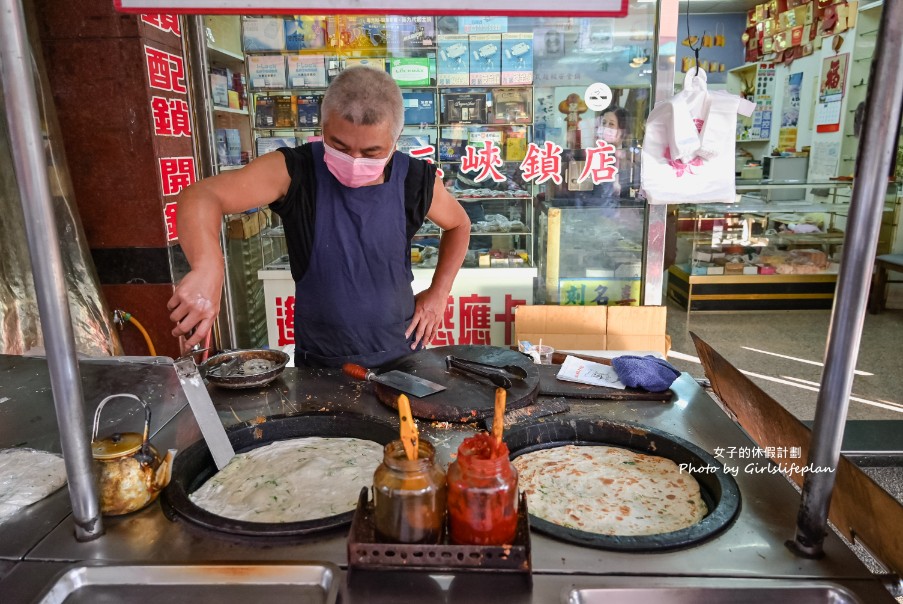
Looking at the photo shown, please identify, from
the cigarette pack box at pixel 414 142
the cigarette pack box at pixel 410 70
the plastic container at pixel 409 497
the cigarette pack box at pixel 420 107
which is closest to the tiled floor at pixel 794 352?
the cigarette pack box at pixel 414 142

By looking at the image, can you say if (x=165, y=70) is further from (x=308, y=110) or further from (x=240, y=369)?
(x=240, y=369)

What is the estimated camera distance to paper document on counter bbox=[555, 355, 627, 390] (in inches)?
66.8

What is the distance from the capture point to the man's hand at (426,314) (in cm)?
231

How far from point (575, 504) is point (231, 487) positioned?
722mm

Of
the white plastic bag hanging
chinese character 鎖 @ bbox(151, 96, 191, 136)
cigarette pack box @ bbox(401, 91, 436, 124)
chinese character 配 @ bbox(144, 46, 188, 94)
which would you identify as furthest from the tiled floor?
chinese character 配 @ bbox(144, 46, 188, 94)

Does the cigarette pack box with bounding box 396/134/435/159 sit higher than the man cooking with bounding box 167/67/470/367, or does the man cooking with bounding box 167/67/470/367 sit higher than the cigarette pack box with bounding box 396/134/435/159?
the cigarette pack box with bounding box 396/134/435/159

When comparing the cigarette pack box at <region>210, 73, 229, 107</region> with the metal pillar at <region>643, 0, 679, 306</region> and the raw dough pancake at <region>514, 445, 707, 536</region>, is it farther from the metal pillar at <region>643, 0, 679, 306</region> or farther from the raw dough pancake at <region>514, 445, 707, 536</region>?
the raw dough pancake at <region>514, 445, 707, 536</region>

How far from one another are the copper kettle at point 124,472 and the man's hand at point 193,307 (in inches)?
11.2

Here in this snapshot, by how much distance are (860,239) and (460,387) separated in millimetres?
969

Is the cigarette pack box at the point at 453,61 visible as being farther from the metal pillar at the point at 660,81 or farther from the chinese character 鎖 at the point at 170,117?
the chinese character 鎖 at the point at 170,117

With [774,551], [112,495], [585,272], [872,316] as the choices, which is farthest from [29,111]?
[872,316]

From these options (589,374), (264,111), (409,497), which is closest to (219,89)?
(264,111)

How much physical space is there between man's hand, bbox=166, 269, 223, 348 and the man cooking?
0.38m

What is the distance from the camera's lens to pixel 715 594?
3.03ft
